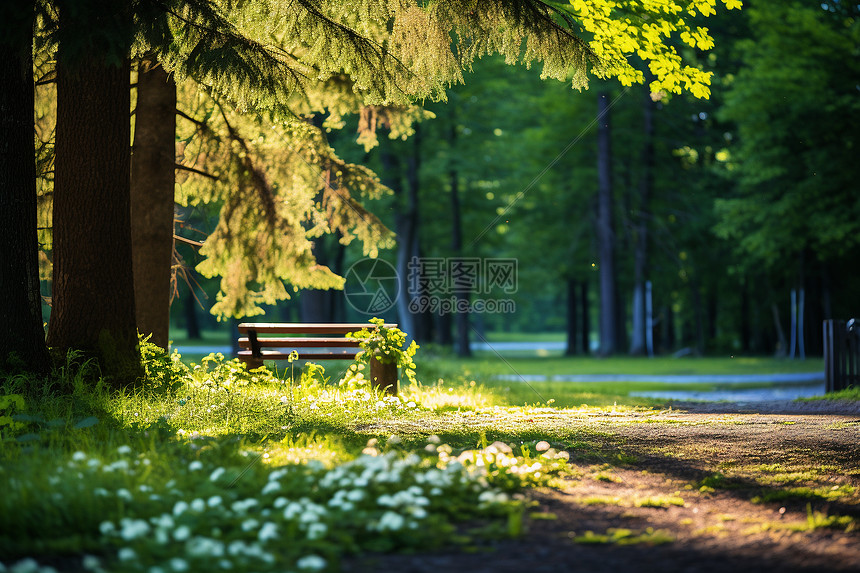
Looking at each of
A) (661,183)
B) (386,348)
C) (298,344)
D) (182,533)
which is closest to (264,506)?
(182,533)

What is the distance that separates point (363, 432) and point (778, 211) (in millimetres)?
20057

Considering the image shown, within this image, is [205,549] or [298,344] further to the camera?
[298,344]

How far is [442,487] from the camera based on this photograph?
438cm

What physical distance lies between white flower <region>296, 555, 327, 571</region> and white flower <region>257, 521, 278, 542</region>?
0.22 metres

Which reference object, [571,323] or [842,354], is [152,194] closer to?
[842,354]

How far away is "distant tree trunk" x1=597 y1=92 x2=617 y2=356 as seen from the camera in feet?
96.2

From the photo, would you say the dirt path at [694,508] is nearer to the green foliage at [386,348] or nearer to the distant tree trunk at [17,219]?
the green foliage at [386,348]

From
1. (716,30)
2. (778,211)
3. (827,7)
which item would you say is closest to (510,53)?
A: (778,211)

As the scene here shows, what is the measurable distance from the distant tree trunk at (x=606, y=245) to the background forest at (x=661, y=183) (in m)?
0.08

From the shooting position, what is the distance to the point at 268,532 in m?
3.49

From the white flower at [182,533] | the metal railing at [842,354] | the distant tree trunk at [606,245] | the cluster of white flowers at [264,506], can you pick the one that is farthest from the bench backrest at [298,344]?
the distant tree trunk at [606,245]

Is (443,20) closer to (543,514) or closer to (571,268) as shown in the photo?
(543,514)

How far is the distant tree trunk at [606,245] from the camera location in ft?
96.2

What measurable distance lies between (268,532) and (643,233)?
28.4m
